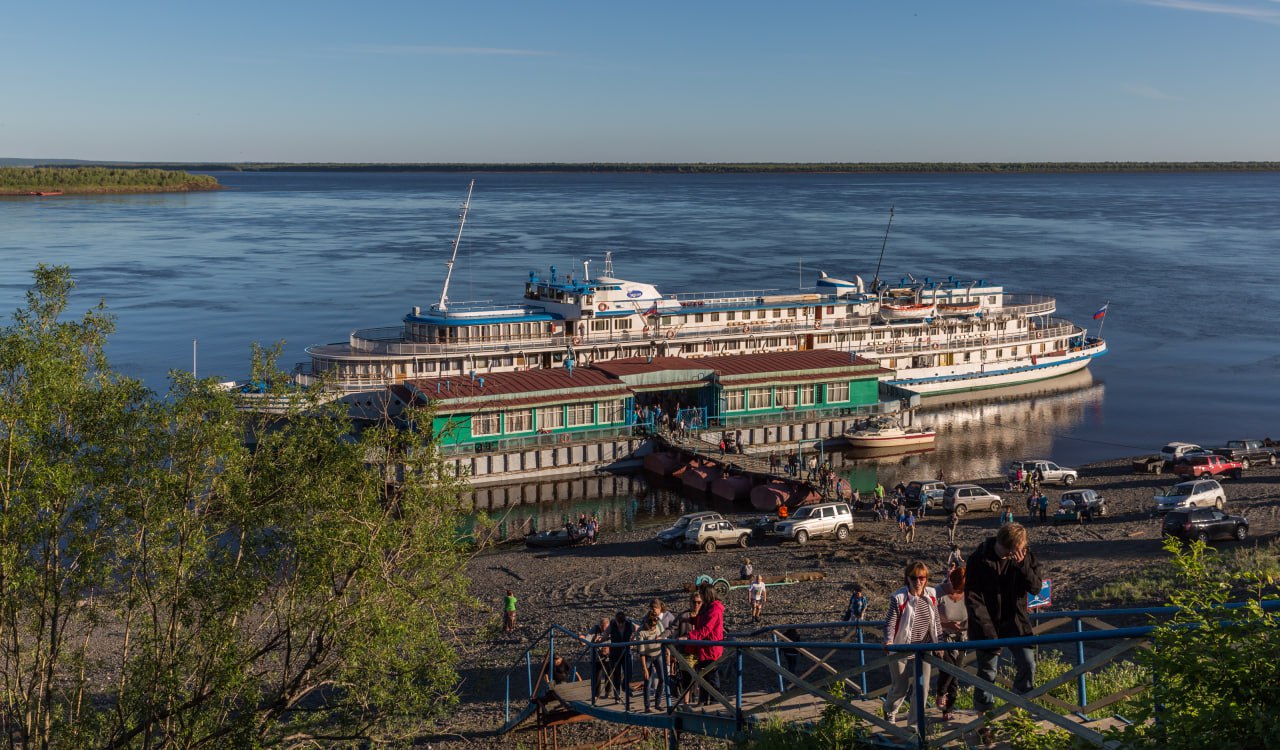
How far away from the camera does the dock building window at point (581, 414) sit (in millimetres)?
49156

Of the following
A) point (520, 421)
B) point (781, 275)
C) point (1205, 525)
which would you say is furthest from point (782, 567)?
point (781, 275)

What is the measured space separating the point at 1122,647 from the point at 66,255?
414ft

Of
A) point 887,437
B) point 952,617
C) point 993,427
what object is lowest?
point 993,427

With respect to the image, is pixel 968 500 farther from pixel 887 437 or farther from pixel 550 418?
pixel 550 418

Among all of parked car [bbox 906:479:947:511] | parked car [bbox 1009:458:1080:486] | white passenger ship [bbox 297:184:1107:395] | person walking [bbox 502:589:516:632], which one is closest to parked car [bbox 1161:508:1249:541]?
parked car [bbox 906:479:947:511]

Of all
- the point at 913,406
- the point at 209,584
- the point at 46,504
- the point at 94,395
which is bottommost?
the point at 913,406

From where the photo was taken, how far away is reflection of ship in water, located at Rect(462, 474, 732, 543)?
141 feet

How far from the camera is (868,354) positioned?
206 feet

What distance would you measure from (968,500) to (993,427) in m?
21.6

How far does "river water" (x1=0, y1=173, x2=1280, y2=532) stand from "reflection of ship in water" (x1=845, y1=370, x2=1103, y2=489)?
0.65 feet

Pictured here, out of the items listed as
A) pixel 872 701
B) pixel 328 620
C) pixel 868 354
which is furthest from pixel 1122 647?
pixel 868 354

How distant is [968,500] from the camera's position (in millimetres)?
38375

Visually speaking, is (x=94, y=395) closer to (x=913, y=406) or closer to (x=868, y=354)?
(x=913, y=406)

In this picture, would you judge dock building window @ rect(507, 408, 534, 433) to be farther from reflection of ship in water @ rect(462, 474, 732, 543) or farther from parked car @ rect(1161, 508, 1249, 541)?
parked car @ rect(1161, 508, 1249, 541)
